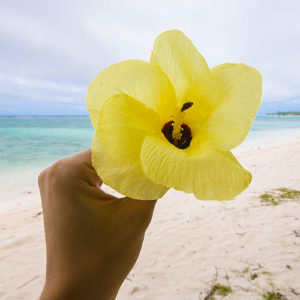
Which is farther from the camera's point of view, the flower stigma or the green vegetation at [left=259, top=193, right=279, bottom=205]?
the green vegetation at [left=259, top=193, right=279, bottom=205]

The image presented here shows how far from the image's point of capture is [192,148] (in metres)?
0.74

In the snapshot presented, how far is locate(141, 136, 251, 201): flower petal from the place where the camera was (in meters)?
0.59

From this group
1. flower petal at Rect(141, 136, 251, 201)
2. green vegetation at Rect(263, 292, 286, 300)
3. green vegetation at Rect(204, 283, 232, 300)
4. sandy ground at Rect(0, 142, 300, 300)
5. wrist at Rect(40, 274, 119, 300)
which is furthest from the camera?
sandy ground at Rect(0, 142, 300, 300)

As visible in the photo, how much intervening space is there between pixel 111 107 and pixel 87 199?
2.07 feet

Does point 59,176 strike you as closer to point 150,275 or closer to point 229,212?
point 150,275

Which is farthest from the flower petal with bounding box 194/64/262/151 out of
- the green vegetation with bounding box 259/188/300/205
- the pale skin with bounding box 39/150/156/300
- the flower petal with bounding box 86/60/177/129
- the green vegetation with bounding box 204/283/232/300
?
the green vegetation with bounding box 259/188/300/205

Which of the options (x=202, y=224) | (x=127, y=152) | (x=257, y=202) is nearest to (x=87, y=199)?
(x=127, y=152)

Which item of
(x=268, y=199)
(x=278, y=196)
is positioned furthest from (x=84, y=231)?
(x=278, y=196)

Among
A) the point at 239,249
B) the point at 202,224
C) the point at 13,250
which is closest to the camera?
the point at 239,249

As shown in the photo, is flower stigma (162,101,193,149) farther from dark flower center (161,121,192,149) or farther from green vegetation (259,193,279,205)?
green vegetation (259,193,279,205)

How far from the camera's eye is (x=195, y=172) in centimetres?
61

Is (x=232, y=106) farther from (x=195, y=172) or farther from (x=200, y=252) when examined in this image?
(x=200, y=252)

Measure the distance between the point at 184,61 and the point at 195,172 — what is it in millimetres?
441

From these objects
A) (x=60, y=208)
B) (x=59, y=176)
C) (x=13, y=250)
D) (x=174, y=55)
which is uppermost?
(x=174, y=55)
